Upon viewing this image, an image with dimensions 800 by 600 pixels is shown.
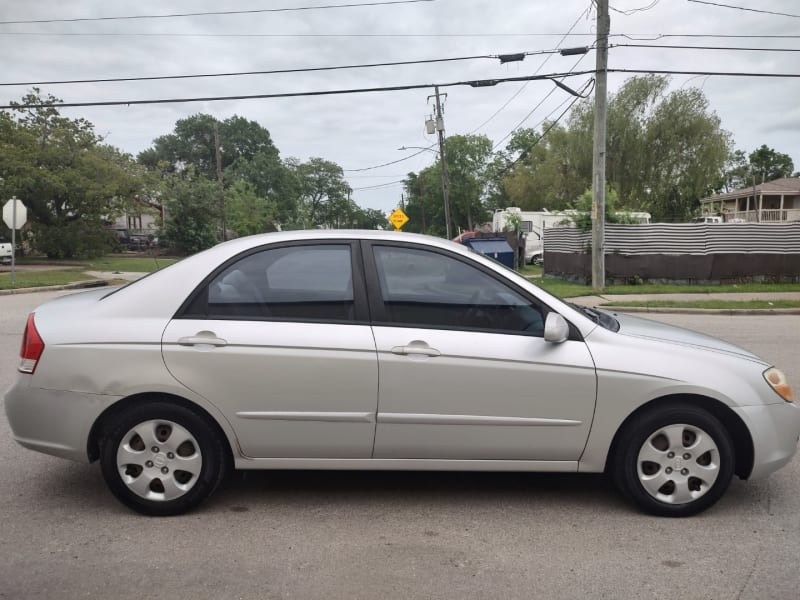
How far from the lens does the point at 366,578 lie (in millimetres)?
3086

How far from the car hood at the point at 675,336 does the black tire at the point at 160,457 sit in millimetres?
2458

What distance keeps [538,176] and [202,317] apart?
162 ft

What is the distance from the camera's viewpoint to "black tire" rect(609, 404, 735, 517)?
3.70 metres

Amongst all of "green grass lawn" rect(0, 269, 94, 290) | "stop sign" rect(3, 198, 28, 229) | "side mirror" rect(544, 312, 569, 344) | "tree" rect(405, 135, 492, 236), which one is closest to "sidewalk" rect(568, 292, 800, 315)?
"side mirror" rect(544, 312, 569, 344)

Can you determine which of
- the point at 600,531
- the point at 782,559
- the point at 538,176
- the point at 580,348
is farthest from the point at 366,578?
the point at 538,176

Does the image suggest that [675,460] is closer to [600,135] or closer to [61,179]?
[600,135]

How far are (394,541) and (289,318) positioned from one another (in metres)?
1.33

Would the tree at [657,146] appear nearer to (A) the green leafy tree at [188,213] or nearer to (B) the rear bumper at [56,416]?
(A) the green leafy tree at [188,213]

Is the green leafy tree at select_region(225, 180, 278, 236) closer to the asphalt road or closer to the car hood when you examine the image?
the asphalt road

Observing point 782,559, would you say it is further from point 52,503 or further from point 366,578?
point 52,503

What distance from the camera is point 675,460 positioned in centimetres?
372

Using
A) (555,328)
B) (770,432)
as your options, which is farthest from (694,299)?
(555,328)

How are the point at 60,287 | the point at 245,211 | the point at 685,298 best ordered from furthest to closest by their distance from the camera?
the point at 245,211, the point at 60,287, the point at 685,298

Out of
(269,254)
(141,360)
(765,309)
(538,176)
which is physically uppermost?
(538,176)
